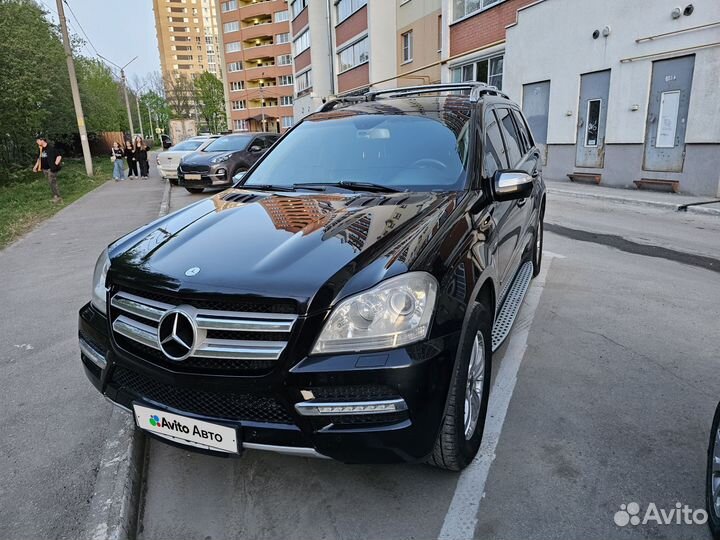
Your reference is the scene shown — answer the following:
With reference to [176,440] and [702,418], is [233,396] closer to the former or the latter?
[176,440]

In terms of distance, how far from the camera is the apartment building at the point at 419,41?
21.6 metres

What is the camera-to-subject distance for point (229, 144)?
15453 millimetres

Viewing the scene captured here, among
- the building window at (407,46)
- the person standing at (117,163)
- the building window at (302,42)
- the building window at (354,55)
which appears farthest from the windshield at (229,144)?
the building window at (302,42)

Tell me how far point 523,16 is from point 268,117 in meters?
61.6

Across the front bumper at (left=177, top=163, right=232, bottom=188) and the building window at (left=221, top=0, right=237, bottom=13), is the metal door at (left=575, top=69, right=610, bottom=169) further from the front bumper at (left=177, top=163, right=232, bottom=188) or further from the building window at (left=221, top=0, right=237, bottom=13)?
the building window at (left=221, top=0, right=237, bottom=13)

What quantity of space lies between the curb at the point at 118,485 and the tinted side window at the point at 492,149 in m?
2.47

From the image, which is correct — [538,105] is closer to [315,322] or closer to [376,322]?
[376,322]

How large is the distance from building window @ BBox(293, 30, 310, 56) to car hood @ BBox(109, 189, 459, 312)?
1584 inches

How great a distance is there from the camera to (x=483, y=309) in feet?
8.32

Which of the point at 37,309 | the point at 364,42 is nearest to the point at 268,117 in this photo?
the point at 364,42

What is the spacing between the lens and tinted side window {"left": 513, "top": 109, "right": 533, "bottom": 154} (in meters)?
4.79

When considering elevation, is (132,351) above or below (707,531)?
above

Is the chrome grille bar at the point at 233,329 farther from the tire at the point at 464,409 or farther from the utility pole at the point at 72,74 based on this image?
the utility pole at the point at 72,74

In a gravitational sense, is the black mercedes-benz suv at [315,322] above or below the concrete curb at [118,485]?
above
